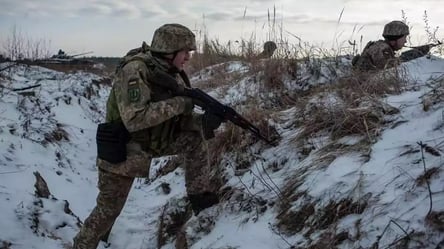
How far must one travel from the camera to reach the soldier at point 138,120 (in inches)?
122

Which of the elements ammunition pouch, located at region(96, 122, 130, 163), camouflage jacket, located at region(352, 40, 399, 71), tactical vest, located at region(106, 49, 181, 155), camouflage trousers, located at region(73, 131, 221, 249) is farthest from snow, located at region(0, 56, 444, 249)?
ammunition pouch, located at region(96, 122, 130, 163)

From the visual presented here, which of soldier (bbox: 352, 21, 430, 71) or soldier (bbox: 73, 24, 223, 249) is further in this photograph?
soldier (bbox: 352, 21, 430, 71)

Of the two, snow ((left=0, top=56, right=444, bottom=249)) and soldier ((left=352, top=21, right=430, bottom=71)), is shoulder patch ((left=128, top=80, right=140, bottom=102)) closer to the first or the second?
snow ((left=0, top=56, right=444, bottom=249))

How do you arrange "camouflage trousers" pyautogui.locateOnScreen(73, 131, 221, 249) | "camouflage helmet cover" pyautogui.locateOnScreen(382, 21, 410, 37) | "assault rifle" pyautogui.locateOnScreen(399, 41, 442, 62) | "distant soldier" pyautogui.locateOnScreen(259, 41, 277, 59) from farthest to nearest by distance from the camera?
1. "distant soldier" pyautogui.locateOnScreen(259, 41, 277, 59)
2. "camouflage helmet cover" pyautogui.locateOnScreen(382, 21, 410, 37)
3. "assault rifle" pyautogui.locateOnScreen(399, 41, 442, 62)
4. "camouflage trousers" pyautogui.locateOnScreen(73, 131, 221, 249)

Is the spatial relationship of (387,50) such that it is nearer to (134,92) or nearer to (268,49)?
(268,49)

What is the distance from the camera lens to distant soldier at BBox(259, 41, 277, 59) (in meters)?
5.75

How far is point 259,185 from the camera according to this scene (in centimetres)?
348

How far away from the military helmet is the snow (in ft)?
3.61

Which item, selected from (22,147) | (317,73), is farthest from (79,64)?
(317,73)

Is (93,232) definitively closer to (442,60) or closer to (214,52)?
(442,60)

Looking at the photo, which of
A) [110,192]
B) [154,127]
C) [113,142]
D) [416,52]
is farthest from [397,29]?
[110,192]

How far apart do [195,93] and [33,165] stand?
2435 millimetres

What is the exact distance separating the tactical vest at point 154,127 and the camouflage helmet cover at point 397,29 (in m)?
3.37

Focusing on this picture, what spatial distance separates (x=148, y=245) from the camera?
12.8 feet
